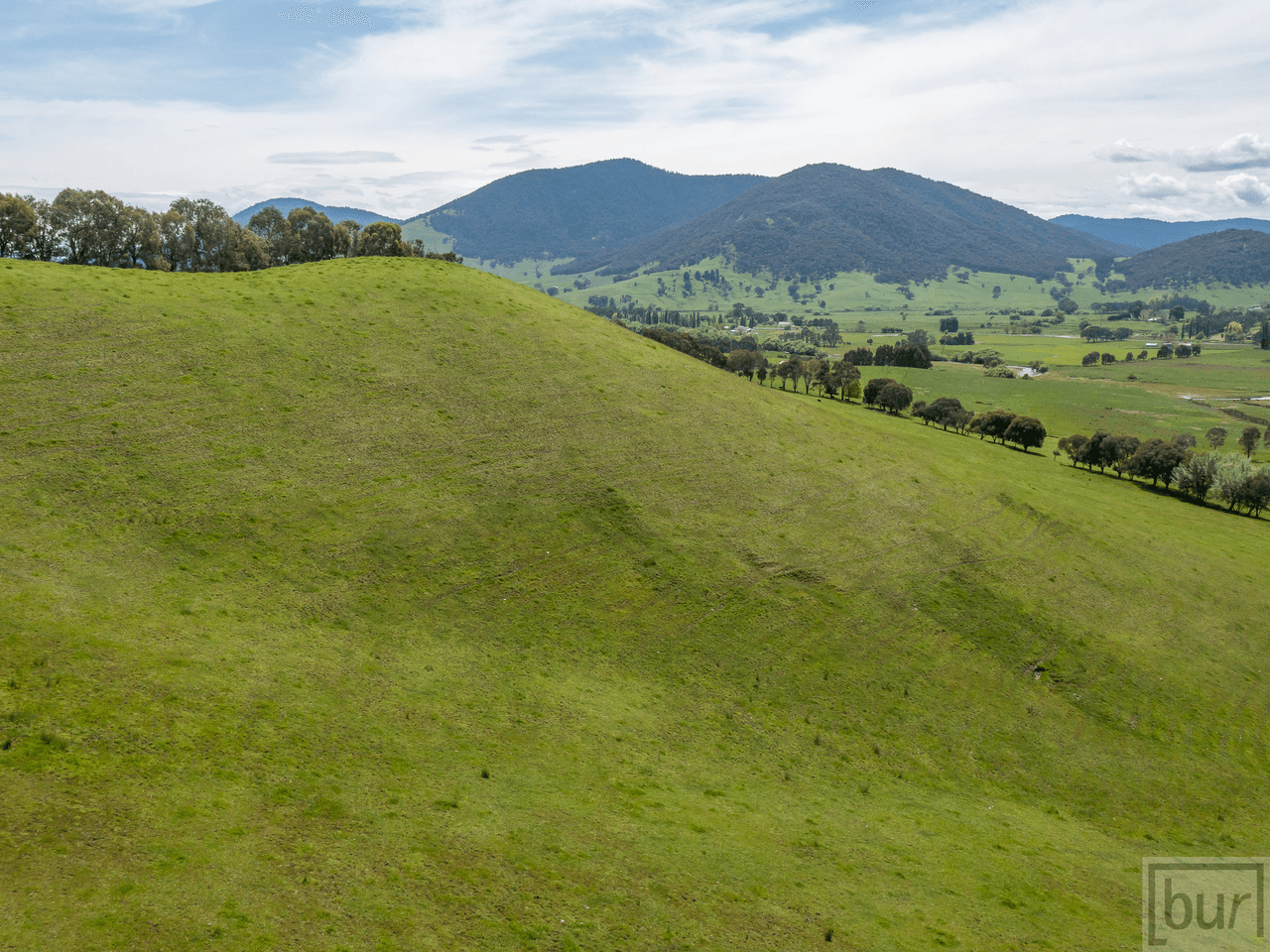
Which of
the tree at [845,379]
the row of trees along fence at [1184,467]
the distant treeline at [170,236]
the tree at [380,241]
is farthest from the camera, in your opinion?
the tree at [845,379]

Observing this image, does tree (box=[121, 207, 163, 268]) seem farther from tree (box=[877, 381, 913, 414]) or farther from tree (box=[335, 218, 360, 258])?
tree (box=[877, 381, 913, 414])

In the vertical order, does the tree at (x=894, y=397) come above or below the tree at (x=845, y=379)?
below

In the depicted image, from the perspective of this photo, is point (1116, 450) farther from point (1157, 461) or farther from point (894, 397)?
point (894, 397)

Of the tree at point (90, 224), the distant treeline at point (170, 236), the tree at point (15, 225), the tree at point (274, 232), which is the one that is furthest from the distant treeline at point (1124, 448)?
the tree at point (15, 225)

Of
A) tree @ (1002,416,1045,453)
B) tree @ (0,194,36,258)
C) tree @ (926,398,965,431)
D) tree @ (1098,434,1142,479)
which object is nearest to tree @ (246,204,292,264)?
tree @ (0,194,36,258)

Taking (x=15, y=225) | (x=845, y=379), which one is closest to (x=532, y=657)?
(x=15, y=225)

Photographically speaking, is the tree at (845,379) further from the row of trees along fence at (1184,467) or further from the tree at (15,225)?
the tree at (15,225)

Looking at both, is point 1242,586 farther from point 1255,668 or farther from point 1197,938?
point 1197,938
